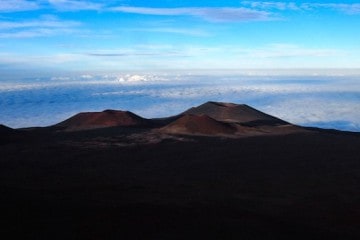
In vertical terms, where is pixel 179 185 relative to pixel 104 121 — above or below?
below

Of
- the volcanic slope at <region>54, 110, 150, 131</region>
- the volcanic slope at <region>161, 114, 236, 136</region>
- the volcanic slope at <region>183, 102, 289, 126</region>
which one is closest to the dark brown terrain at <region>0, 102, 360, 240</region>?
the volcanic slope at <region>161, 114, 236, 136</region>

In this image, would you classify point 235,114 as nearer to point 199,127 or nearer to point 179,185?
point 199,127

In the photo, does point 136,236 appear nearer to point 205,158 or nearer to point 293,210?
point 293,210

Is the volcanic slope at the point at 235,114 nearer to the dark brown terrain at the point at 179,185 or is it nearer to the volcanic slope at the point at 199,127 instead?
the volcanic slope at the point at 199,127

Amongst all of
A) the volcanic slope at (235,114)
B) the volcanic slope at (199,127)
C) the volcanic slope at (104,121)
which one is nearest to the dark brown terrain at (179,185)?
the volcanic slope at (199,127)

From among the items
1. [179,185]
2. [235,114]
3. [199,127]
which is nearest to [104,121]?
[199,127]
